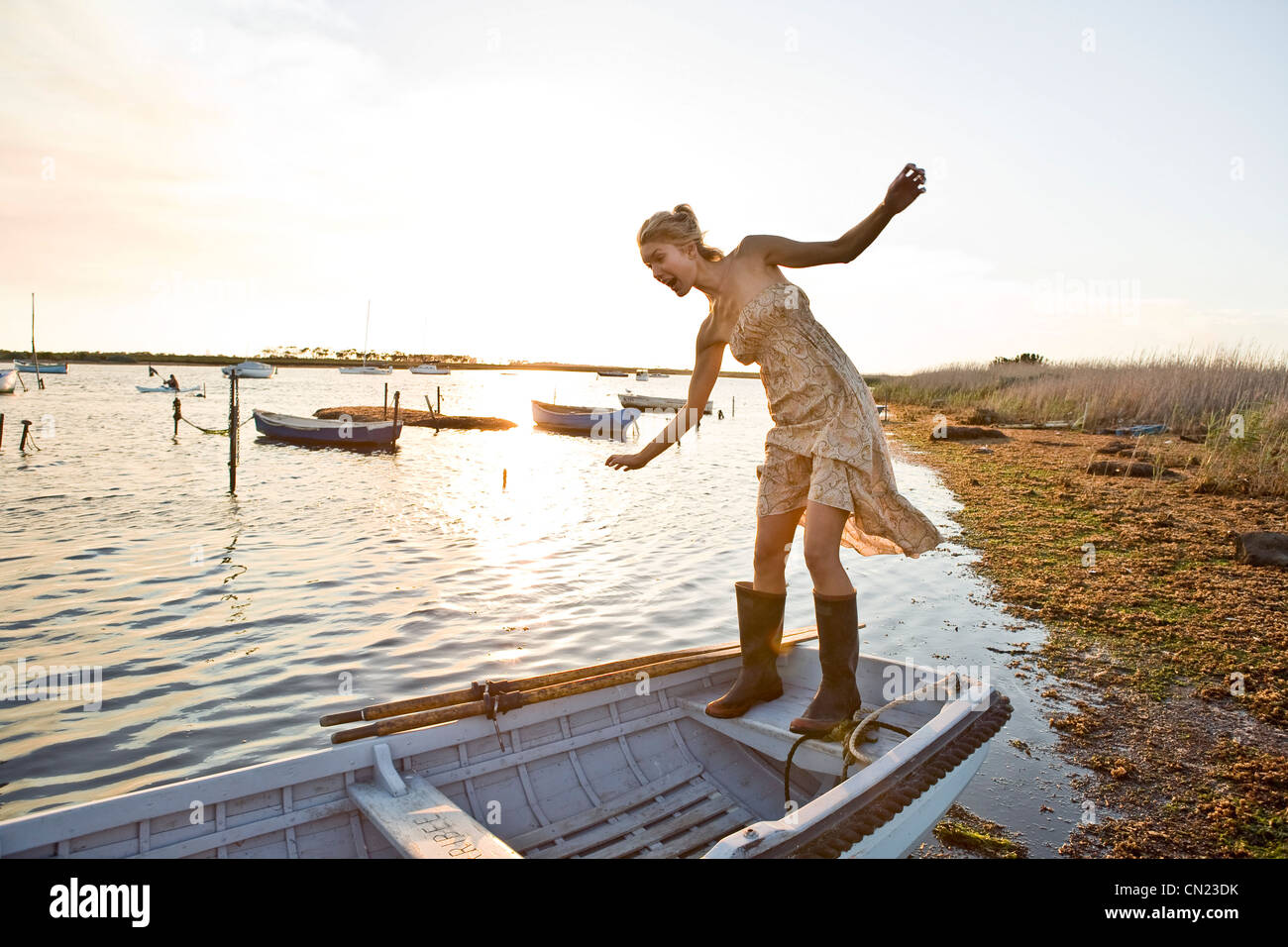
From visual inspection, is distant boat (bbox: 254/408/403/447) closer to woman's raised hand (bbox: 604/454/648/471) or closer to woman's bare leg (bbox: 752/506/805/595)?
woman's raised hand (bbox: 604/454/648/471)

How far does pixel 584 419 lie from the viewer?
132 ft

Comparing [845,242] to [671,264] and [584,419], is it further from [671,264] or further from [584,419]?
[584,419]

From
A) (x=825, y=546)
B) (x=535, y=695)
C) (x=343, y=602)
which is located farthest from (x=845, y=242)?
(x=343, y=602)

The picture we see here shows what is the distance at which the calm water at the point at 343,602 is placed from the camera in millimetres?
5586

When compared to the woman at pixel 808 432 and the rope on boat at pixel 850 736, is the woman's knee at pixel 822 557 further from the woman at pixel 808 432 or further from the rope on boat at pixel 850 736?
the rope on boat at pixel 850 736

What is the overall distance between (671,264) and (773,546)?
1.52 meters

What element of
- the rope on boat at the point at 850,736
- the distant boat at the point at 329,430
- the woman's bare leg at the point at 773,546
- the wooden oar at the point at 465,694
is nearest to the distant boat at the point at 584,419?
the distant boat at the point at 329,430

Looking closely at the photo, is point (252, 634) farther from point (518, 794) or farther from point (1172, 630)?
point (1172, 630)

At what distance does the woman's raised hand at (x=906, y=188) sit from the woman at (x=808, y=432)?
0.26 meters

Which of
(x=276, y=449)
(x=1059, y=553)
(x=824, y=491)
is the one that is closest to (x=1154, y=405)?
(x=1059, y=553)

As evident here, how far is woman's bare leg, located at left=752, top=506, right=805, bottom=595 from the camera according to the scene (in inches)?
151

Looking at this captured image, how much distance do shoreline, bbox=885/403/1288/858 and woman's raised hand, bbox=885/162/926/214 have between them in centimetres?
334

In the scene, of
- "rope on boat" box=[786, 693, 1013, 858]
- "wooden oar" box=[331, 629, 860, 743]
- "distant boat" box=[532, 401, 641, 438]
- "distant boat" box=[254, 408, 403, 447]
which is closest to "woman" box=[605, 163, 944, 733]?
"rope on boat" box=[786, 693, 1013, 858]
